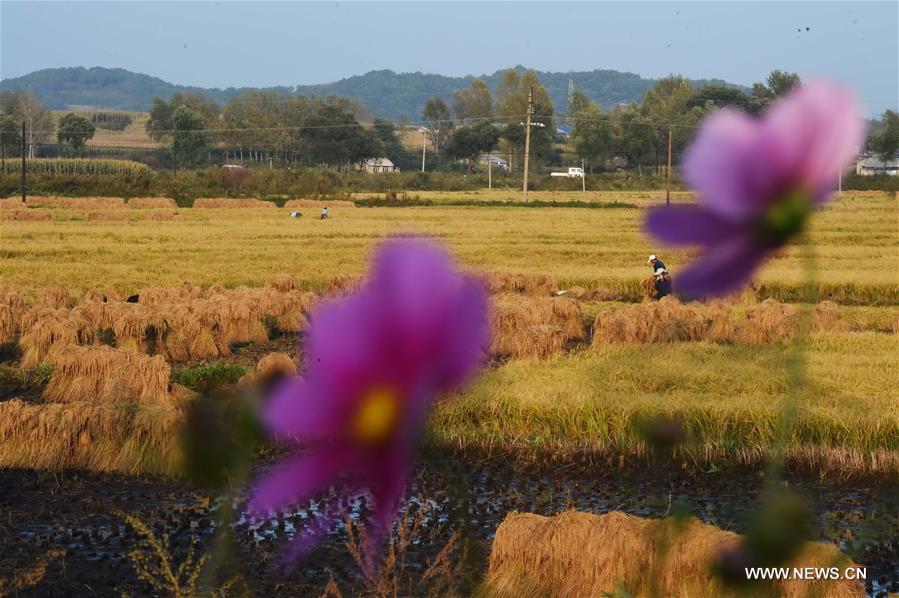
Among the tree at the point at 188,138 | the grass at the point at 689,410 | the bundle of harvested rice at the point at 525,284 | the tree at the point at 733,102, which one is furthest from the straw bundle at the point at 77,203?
the tree at the point at 733,102

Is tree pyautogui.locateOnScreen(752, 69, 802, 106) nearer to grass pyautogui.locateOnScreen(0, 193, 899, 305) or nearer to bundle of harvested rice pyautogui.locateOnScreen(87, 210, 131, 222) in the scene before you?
grass pyautogui.locateOnScreen(0, 193, 899, 305)

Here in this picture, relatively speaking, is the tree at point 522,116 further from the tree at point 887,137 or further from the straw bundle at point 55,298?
the tree at point 887,137

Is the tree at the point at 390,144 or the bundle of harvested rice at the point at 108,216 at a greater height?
the tree at the point at 390,144

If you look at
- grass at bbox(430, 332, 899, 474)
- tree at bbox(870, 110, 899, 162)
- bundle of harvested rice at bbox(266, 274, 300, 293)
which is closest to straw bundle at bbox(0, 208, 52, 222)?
bundle of harvested rice at bbox(266, 274, 300, 293)

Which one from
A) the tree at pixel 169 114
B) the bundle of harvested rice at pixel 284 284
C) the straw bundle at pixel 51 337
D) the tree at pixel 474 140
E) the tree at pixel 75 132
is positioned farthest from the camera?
the tree at pixel 169 114

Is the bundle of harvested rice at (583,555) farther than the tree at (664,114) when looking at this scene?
No

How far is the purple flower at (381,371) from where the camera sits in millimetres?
353

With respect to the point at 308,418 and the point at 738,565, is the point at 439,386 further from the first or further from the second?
the point at 738,565

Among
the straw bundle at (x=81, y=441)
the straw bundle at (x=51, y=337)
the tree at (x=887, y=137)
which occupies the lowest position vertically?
the straw bundle at (x=81, y=441)

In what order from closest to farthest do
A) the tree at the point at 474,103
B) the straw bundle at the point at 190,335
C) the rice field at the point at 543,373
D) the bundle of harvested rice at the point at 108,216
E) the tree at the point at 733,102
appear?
the tree at the point at 733,102
the rice field at the point at 543,373
the straw bundle at the point at 190,335
the bundle of harvested rice at the point at 108,216
the tree at the point at 474,103

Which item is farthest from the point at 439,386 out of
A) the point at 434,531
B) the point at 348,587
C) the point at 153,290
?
the point at 153,290

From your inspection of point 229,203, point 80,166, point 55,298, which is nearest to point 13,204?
point 229,203

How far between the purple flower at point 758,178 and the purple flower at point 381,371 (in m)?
0.09

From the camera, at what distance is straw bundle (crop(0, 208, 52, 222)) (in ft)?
122
